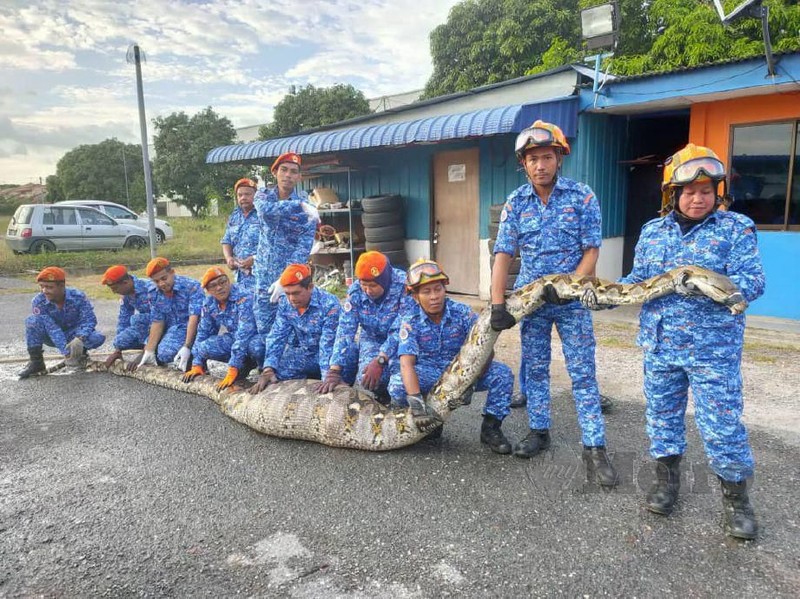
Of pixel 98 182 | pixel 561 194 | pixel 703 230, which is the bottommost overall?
pixel 703 230

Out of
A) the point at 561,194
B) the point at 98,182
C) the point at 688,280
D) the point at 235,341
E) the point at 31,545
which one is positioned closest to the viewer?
the point at 688,280

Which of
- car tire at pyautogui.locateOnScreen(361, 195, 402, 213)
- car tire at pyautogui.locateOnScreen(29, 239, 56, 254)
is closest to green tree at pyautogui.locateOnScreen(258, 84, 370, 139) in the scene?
car tire at pyautogui.locateOnScreen(29, 239, 56, 254)

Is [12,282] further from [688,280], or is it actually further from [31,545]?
[688,280]

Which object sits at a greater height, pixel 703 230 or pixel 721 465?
pixel 703 230

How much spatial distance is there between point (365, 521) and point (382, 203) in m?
8.24

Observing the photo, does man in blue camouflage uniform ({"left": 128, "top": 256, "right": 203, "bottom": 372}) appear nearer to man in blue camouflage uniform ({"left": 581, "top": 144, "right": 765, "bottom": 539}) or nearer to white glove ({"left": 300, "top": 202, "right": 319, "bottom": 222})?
white glove ({"left": 300, "top": 202, "right": 319, "bottom": 222})

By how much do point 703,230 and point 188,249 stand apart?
1849cm

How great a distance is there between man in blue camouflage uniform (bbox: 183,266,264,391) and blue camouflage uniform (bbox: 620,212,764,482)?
11.8ft

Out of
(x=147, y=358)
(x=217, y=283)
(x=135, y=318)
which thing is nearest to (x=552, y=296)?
(x=217, y=283)

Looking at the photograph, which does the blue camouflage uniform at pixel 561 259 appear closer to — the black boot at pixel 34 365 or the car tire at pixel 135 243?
the black boot at pixel 34 365

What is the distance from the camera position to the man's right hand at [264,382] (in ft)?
15.4

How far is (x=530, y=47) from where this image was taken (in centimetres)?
1822

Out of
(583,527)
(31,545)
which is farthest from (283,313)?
(583,527)

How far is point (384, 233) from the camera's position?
1088 centimetres
